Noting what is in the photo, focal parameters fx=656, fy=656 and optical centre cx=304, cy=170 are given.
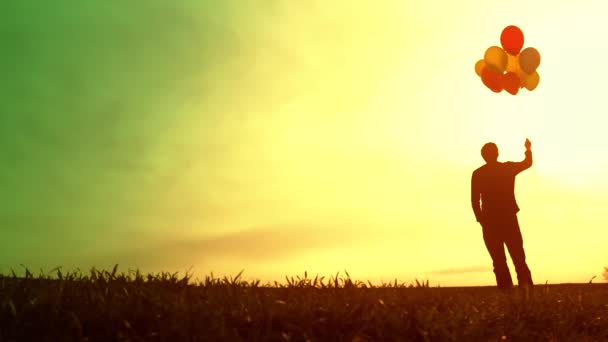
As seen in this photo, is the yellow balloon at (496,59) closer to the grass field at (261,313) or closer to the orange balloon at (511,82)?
the orange balloon at (511,82)

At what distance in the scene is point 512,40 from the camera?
38.9 feet

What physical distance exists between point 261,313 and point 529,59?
831 cm

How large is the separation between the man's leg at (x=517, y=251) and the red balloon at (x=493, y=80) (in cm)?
264

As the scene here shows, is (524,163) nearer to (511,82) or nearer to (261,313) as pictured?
(511,82)

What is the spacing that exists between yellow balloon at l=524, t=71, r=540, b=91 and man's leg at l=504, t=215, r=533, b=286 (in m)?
2.77

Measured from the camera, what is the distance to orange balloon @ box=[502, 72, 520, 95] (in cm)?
1180

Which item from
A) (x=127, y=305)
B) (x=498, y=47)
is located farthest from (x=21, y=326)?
(x=498, y=47)

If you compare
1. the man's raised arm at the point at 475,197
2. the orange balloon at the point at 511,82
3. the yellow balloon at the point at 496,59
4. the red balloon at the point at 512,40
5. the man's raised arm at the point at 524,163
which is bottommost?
the man's raised arm at the point at 475,197

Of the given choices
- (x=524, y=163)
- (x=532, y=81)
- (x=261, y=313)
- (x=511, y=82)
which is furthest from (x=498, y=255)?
(x=261, y=313)

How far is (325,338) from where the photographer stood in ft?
16.9

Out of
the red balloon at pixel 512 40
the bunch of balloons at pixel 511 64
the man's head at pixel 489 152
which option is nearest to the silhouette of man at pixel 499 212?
the man's head at pixel 489 152

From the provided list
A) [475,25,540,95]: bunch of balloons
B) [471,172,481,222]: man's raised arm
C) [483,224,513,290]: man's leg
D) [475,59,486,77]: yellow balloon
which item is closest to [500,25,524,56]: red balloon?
[475,25,540,95]: bunch of balloons

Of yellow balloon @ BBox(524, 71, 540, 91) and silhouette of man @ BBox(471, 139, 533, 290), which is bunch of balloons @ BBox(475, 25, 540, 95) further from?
silhouette of man @ BBox(471, 139, 533, 290)

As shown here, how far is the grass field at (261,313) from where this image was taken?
16.1ft
